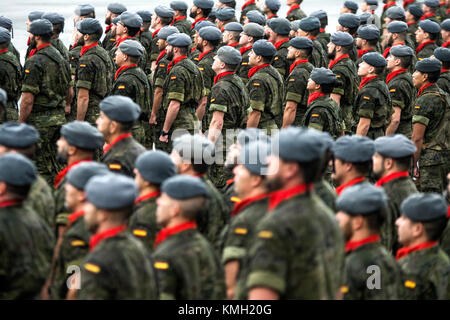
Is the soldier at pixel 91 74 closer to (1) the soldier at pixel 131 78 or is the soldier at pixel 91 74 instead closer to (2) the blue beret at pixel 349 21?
(1) the soldier at pixel 131 78

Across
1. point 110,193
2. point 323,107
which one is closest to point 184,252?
point 110,193

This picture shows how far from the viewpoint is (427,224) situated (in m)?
5.35

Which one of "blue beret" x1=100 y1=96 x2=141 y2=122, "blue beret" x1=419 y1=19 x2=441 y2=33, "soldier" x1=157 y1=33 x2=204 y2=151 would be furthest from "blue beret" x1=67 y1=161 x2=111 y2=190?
"blue beret" x1=419 y1=19 x2=441 y2=33

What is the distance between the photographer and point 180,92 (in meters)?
9.45

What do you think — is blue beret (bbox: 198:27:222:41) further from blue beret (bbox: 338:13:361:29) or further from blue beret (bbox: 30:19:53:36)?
blue beret (bbox: 338:13:361:29)

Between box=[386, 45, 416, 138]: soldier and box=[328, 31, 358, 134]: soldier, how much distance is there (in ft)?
1.54

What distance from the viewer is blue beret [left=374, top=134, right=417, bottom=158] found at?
6391mm

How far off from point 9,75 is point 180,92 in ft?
6.37

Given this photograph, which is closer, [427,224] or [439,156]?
[427,224]

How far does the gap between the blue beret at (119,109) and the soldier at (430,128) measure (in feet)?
12.4

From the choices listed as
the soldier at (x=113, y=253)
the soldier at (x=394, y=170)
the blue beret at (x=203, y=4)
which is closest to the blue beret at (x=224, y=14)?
the blue beret at (x=203, y=4)
